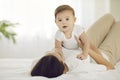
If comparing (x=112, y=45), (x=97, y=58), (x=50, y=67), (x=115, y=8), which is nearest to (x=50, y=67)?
(x=50, y=67)

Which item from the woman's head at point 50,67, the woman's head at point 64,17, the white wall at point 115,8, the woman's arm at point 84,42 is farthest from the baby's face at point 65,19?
the white wall at point 115,8

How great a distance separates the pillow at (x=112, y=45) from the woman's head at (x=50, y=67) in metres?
0.71

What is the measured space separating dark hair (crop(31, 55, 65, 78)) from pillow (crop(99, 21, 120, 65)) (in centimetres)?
71

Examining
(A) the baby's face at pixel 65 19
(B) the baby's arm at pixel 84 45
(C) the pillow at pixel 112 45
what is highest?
(A) the baby's face at pixel 65 19

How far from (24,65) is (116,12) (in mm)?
1837

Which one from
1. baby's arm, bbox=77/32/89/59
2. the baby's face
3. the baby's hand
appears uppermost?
the baby's face

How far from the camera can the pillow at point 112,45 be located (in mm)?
1991

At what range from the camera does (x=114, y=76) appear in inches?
52.1

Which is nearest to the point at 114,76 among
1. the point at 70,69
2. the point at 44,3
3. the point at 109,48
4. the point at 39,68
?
the point at 70,69

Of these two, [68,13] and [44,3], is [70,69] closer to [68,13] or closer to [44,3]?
[68,13]

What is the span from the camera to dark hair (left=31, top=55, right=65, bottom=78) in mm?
1318

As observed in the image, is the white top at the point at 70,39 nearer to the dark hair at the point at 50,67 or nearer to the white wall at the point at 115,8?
the dark hair at the point at 50,67

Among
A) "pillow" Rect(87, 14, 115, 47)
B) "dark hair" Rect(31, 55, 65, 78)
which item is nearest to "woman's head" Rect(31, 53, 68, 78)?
"dark hair" Rect(31, 55, 65, 78)

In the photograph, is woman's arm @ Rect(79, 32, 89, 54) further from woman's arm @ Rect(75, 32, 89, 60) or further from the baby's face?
the baby's face
